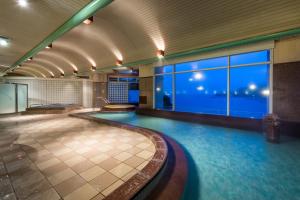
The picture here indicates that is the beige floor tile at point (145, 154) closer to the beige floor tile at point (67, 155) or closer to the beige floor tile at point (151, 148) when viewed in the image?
the beige floor tile at point (151, 148)

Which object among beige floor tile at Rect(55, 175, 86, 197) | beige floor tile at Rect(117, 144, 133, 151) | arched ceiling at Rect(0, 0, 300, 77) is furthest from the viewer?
arched ceiling at Rect(0, 0, 300, 77)

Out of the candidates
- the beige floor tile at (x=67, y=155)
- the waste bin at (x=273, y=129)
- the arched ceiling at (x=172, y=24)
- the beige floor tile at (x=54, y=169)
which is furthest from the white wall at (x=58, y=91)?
the waste bin at (x=273, y=129)

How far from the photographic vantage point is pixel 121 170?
218 centimetres

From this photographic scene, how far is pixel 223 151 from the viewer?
312 cm

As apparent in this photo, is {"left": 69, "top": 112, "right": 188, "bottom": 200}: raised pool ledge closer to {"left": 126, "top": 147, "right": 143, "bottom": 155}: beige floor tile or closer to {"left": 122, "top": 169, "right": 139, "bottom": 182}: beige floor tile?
{"left": 122, "top": 169, "right": 139, "bottom": 182}: beige floor tile

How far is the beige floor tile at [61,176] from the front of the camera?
1.90 metres

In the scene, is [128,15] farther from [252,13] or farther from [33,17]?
[252,13]

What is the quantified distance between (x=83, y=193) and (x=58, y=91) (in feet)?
39.2

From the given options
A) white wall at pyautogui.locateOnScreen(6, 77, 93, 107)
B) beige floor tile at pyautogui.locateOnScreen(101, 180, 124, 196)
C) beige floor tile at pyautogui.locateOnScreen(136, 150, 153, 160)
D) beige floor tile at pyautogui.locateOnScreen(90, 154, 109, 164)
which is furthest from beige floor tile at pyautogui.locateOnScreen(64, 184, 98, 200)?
white wall at pyautogui.locateOnScreen(6, 77, 93, 107)

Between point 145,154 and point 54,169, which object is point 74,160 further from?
point 145,154

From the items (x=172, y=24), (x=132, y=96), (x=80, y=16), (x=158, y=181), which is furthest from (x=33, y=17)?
(x=132, y=96)

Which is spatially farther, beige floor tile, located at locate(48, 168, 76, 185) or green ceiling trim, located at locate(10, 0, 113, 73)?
green ceiling trim, located at locate(10, 0, 113, 73)

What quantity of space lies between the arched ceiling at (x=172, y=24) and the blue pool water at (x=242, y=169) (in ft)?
11.3

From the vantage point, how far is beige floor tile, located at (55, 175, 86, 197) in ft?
5.61
